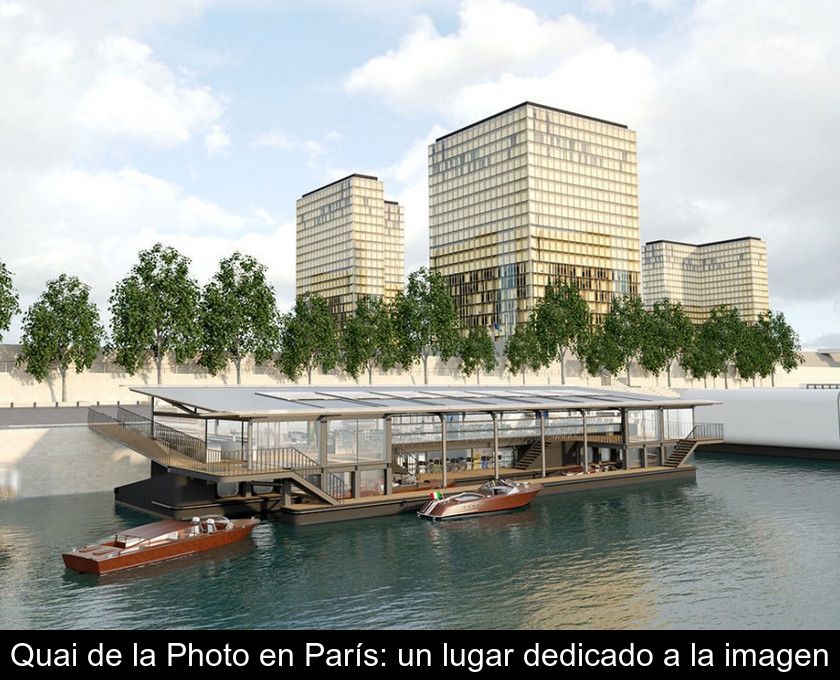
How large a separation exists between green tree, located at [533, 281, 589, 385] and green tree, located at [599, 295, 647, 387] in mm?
5363

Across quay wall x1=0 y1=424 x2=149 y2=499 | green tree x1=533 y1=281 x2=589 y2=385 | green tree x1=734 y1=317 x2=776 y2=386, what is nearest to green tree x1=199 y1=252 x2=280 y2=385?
quay wall x1=0 y1=424 x2=149 y2=499

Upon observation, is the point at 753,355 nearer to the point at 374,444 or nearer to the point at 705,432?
the point at 705,432

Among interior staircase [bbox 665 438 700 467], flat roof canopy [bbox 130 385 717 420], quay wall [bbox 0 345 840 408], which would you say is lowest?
interior staircase [bbox 665 438 700 467]

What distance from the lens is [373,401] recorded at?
5441cm

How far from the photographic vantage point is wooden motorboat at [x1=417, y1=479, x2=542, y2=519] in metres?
Result: 47.5

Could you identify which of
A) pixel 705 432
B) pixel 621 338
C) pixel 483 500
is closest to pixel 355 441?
pixel 483 500

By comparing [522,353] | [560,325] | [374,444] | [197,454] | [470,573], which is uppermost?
[560,325]

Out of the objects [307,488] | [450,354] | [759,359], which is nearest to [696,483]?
[307,488]

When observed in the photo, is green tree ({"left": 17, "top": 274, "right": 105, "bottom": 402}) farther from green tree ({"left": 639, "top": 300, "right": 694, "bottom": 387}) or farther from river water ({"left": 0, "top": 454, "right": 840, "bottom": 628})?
green tree ({"left": 639, "top": 300, "right": 694, "bottom": 387})

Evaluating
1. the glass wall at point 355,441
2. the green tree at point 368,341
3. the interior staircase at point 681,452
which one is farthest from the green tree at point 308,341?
the glass wall at point 355,441

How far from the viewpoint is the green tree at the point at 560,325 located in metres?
142

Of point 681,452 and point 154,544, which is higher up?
point 681,452

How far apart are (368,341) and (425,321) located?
12352 millimetres

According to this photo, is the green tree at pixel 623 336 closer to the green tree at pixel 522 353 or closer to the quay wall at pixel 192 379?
the quay wall at pixel 192 379
